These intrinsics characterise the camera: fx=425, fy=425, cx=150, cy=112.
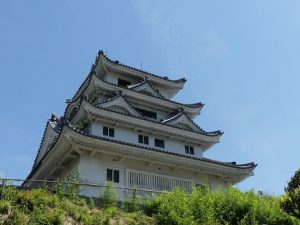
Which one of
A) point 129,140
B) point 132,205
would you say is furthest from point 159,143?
point 132,205

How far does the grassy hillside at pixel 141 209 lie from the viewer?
15641mm

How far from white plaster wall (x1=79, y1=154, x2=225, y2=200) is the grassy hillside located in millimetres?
3317

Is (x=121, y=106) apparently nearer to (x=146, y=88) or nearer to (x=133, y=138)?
(x=133, y=138)

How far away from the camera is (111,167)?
24281 millimetres

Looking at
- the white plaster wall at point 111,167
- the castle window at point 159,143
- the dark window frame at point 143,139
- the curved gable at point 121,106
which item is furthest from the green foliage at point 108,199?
the castle window at point 159,143

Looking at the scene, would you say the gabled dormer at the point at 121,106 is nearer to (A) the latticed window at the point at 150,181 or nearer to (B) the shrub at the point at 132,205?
(A) the latticed window at the point at 150,181

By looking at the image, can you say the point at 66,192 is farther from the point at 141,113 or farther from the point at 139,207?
the point at 141,113

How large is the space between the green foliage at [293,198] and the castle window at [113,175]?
1101 centimetres

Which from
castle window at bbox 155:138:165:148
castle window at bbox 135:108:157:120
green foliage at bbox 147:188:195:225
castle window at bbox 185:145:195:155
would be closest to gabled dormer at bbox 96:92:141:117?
castle window at bbox 155:138:165:148

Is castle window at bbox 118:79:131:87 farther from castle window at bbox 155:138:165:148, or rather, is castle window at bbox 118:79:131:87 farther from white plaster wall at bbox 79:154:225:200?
white plaster wall at bbox 79:154:225:200

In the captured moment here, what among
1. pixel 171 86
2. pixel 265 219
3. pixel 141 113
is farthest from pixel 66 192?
pixel 171 86

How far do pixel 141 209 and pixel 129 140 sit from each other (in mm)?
8283

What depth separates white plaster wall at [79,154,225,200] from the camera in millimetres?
22737

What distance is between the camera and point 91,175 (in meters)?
23.3
